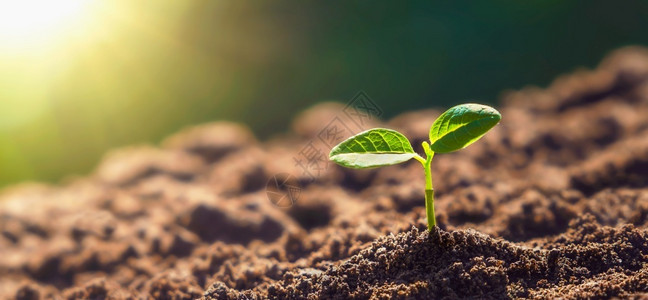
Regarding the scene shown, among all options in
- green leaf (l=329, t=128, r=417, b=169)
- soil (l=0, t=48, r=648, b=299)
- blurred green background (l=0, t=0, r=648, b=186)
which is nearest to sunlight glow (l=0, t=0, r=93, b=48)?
blurred green background (l=0, t=0, r=648, b=186)

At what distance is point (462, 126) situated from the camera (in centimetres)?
100

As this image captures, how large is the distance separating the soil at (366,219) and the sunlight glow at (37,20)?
0.74m

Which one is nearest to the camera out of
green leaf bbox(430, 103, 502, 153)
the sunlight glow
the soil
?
green leaf bbox(430, 103, 502, 153)

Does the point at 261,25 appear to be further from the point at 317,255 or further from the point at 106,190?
the point at 317,255

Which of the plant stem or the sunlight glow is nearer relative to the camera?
the plant stem

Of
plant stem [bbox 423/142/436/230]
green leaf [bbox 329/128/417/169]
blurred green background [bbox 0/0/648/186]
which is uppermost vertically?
blurred green background [bbox 0/0/648/186]

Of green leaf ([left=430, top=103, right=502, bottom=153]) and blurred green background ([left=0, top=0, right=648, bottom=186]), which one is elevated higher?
blurred green background ([left=0, top=0, right=648, bottom=186])

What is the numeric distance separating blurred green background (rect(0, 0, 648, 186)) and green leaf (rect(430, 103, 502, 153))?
5.28 feet

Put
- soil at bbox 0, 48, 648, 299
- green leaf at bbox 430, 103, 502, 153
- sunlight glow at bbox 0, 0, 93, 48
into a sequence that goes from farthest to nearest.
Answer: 1. sunlight glow at bbox 0, 0, 93, 48
2. soil at bbox 0, 48, 648, 299
3. green leaf at bbox 430, 103, 502, 153


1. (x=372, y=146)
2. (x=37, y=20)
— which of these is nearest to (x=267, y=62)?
(x=37, y=20)

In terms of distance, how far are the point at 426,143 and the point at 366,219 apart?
0.39m

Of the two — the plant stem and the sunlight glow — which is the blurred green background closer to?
the sunlight glow

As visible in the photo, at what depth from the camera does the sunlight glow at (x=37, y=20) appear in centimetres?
249

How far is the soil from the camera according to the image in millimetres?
1068
